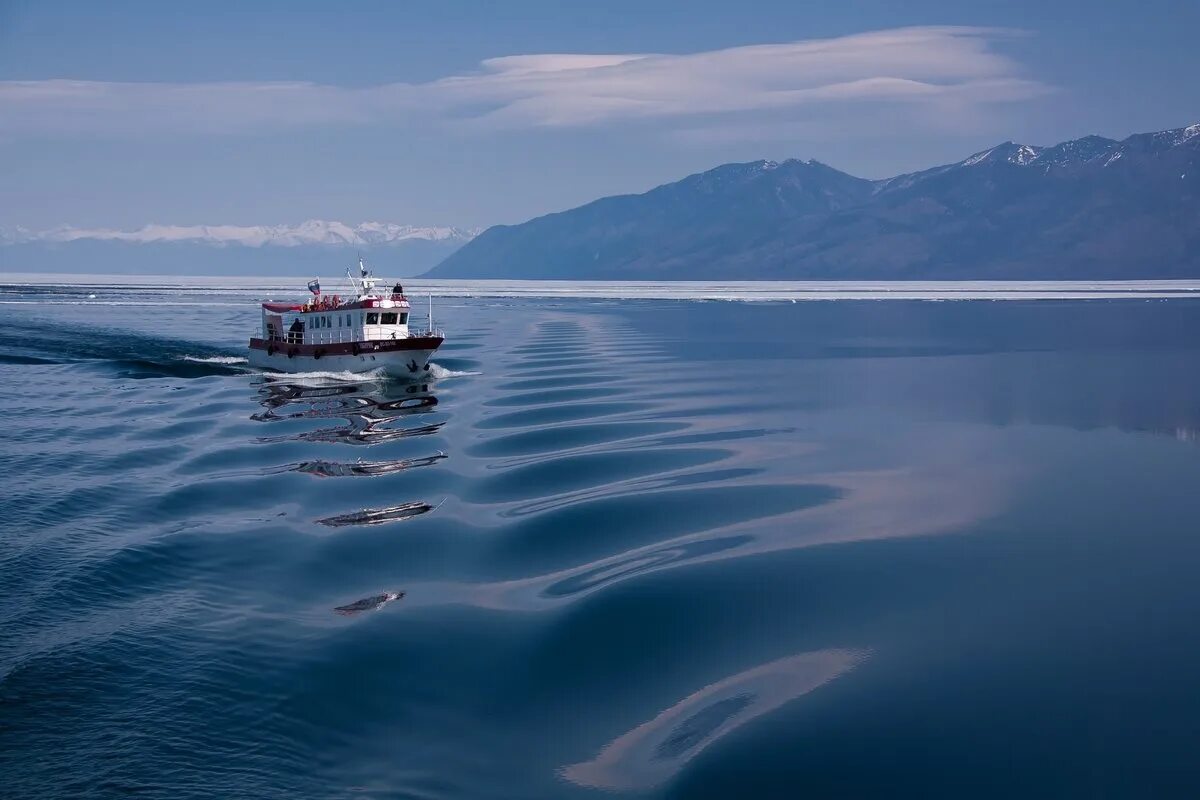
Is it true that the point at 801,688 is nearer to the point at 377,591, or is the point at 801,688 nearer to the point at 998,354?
the point at 377,591

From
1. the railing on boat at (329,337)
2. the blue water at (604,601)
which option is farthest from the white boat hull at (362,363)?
the blue water at (604,601)

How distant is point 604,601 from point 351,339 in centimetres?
4960

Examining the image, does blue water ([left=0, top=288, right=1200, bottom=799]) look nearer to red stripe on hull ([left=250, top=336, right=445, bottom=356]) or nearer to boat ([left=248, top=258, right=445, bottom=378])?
red stripe on hull ([left=250, top=336, right=445, bottom=356])

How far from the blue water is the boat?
1451cm

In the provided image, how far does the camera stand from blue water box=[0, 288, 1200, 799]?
Result: 50.0 feet

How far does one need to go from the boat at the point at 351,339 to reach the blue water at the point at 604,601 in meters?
14.5

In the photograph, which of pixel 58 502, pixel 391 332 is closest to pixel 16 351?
pixel 391 332

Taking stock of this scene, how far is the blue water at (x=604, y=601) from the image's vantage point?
15.2 metres

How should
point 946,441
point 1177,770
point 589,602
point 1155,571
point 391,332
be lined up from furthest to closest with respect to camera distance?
point 391,332 < point 946,441 < point 1155,571 < point 589,602 < point 1177,770

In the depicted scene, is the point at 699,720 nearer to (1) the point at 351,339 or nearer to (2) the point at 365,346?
(2) the point at 365,346

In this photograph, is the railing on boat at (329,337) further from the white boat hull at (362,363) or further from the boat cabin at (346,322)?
the white boat hull at (362,363)

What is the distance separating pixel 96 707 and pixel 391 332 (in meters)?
52.6

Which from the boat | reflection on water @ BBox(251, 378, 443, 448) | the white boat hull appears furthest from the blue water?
the boat

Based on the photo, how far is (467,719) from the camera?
54.9 ft
